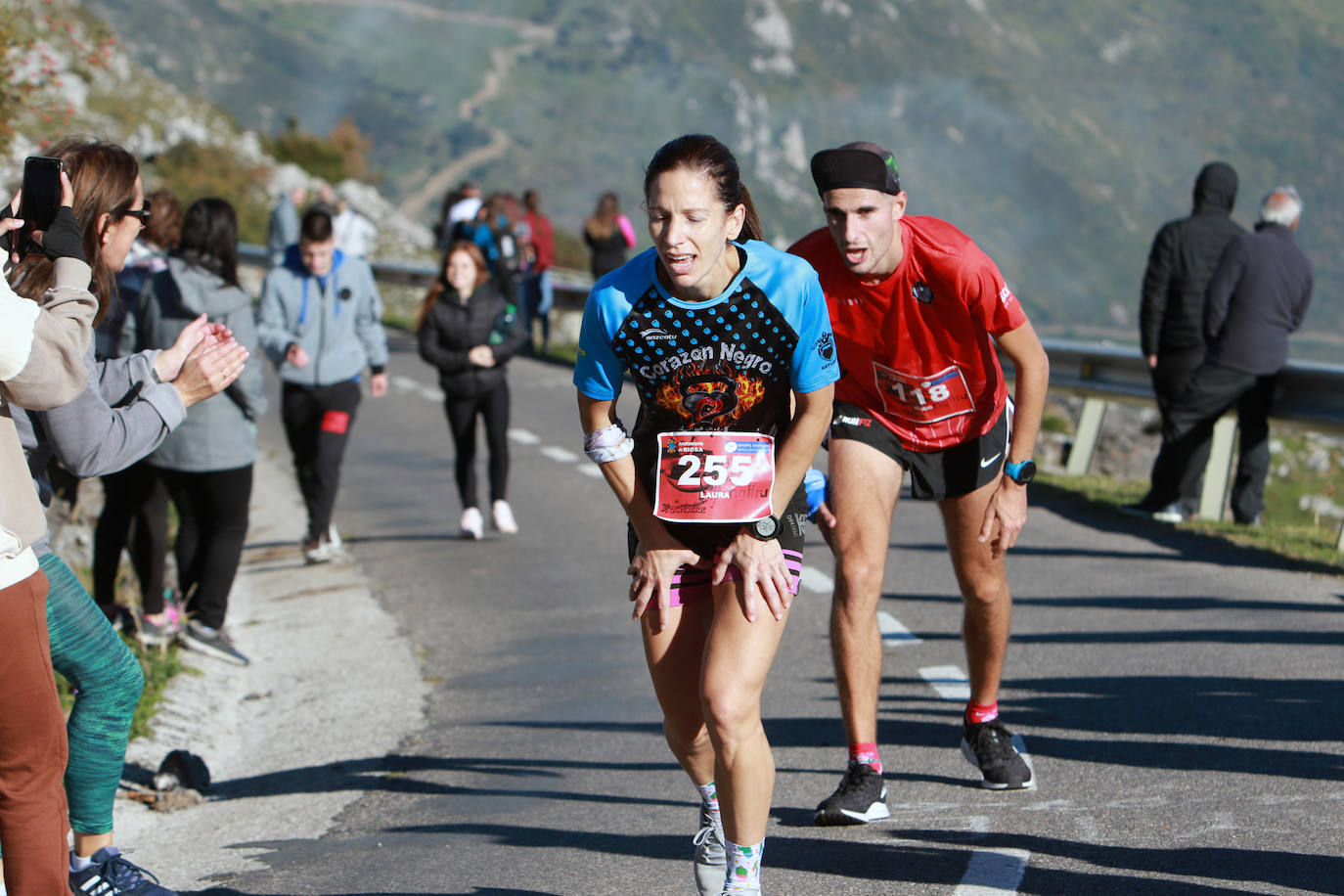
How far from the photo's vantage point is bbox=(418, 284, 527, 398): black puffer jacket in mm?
10836

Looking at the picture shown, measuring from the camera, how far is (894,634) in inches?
311

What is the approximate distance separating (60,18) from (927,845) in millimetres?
8632

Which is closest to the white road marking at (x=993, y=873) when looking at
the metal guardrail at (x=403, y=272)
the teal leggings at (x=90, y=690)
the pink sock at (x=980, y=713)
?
the pink sock at (x=980, y=713)

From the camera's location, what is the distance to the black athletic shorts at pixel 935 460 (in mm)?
5465

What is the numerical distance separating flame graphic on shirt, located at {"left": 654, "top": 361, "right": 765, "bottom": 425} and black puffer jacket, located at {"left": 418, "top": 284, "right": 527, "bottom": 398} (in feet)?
22.3

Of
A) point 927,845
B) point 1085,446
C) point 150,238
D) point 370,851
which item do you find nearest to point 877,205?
point 927,845

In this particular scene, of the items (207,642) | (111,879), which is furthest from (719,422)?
(207,642)

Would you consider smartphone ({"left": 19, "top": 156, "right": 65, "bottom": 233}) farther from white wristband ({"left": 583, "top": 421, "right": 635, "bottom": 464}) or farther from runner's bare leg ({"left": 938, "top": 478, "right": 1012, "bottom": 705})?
runner's bare leg ({"left": 938, "top": 478, "right": 1012, "bottom": 705})

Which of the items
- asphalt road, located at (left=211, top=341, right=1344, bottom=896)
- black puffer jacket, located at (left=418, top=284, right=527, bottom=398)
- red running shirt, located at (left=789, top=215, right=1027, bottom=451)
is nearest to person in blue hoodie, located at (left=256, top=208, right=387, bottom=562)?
black puffer jacket, located at (left=418, top=284, right=527, bottom=398)

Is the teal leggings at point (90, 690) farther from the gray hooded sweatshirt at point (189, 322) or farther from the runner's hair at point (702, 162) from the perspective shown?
the gray hooded sweatshirt at point (189, 322)

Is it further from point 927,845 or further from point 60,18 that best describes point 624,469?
point 60,18

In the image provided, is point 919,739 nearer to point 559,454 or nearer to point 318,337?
point 318,337

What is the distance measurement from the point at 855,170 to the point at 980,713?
190cm

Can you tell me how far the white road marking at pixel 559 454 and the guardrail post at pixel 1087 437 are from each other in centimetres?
428
